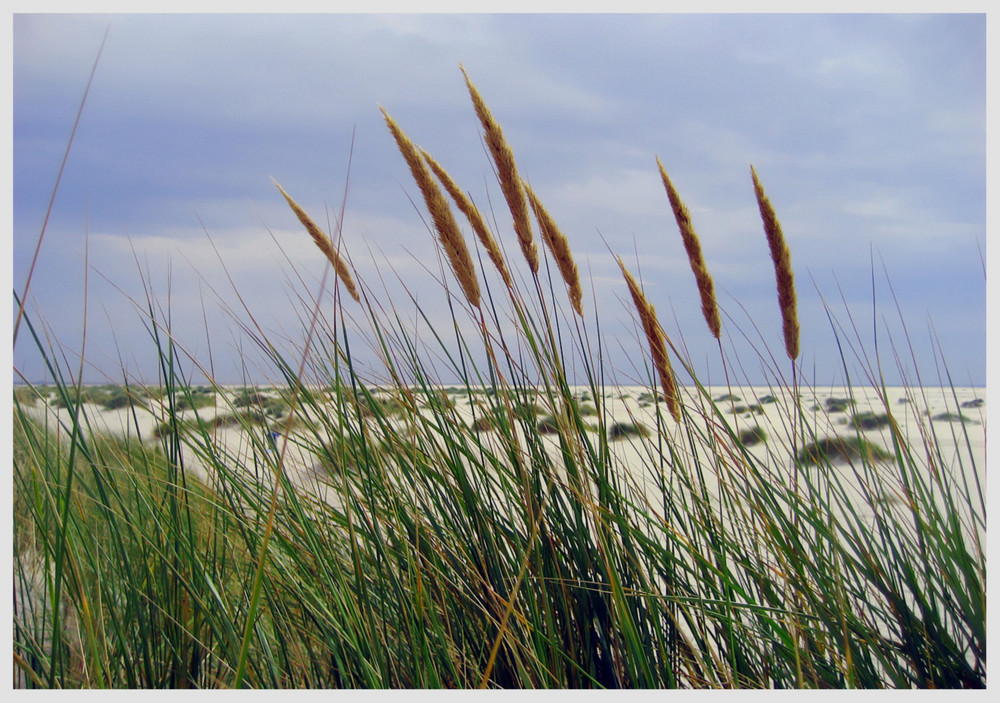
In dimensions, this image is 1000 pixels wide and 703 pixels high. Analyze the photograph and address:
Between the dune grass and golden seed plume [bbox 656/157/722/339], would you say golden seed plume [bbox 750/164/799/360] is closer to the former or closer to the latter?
the dune grass

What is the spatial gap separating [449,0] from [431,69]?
5.7 inches

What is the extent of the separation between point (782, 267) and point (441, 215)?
0.63m

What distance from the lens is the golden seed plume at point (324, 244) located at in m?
1.19

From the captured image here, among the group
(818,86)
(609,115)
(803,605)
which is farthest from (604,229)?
(803,605)

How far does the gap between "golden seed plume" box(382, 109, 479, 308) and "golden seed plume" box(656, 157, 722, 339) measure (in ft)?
1.36

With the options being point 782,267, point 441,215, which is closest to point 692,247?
point 782,267

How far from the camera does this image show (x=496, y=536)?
3.47ft

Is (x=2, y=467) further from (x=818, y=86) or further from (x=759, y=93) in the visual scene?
(x=818, y=86)

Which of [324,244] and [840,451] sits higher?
[324,244]

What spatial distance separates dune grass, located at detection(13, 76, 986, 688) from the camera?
103cm

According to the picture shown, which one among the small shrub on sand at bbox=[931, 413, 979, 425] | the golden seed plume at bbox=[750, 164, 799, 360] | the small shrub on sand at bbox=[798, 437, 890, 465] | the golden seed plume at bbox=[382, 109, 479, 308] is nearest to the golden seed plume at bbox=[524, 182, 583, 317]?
the golden seed plume at bbox=[382, 109, 479, 308]

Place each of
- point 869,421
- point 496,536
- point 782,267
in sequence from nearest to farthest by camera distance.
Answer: point 496,536 → point 782,267 → point 869,421

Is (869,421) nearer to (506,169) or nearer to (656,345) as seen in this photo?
(656,345)

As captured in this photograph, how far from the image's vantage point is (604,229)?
54.3 inches
